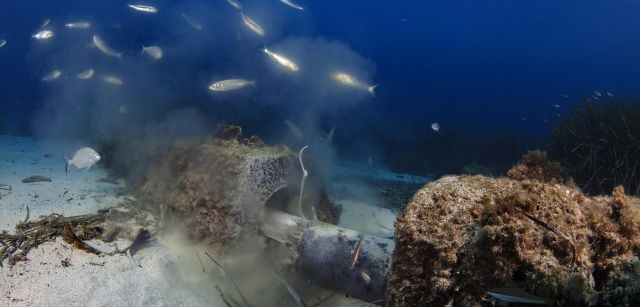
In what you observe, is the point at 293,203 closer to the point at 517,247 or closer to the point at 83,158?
the point at 83,158

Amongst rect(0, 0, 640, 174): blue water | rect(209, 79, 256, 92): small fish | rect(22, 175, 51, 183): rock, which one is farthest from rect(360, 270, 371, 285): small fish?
rect(22, 175, 51, 183): rock

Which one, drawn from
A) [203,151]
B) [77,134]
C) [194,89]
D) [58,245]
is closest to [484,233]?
[203,151]

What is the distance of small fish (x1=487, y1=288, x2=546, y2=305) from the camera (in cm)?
164

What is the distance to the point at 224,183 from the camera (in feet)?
15.6

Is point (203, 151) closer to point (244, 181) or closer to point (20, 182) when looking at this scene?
point (244, 181)

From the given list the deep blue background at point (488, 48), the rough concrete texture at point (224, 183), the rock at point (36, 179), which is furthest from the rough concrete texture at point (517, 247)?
the deep blue background at point (488, 48)

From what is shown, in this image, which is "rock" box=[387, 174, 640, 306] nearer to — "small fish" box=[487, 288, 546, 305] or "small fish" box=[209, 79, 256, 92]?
"small fish" box=[487, 288, 546, 305]

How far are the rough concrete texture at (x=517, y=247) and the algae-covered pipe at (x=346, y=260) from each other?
1.31 m

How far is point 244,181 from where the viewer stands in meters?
4.63

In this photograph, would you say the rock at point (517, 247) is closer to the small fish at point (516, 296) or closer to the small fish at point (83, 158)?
the small fish at point (516, 296)

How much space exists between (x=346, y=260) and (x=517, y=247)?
220 centimetres

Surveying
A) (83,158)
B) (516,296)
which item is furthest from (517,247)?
(83,158)

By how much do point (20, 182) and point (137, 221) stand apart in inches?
158

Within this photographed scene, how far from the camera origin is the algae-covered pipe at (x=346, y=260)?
367 cm
